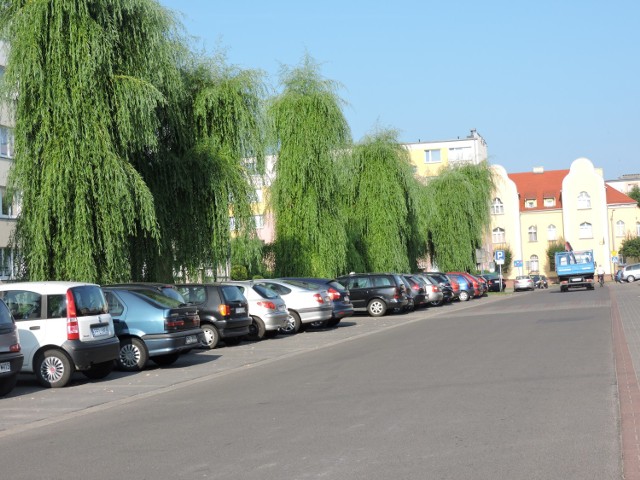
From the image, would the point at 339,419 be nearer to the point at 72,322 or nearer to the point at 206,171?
the point at 72,322

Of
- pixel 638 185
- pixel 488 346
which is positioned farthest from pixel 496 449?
pixel 638 185

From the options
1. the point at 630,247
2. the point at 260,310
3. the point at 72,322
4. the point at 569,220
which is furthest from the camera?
the point at 569,220

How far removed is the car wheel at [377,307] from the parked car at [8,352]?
74.4 feet

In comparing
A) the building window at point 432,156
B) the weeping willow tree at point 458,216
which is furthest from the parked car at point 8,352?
the building window at point 432,156

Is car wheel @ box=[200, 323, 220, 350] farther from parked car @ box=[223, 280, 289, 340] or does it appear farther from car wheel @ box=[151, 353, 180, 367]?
car wheel @ box=[151, 353, 180, 367]

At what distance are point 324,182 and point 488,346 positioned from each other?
19986 millimetres

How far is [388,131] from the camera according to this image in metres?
47.7

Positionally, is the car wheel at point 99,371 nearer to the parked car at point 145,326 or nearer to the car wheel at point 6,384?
the parked car at point 145,326

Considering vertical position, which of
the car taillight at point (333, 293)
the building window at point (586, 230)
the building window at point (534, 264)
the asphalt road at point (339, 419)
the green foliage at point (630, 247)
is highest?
the building window at point (586, 230)

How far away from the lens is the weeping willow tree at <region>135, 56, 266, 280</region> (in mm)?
26141

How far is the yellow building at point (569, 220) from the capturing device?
330ft

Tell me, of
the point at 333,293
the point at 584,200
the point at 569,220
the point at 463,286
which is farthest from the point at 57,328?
the point at 584,200

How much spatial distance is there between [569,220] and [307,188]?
232ft

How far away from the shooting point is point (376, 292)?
35.0 m
